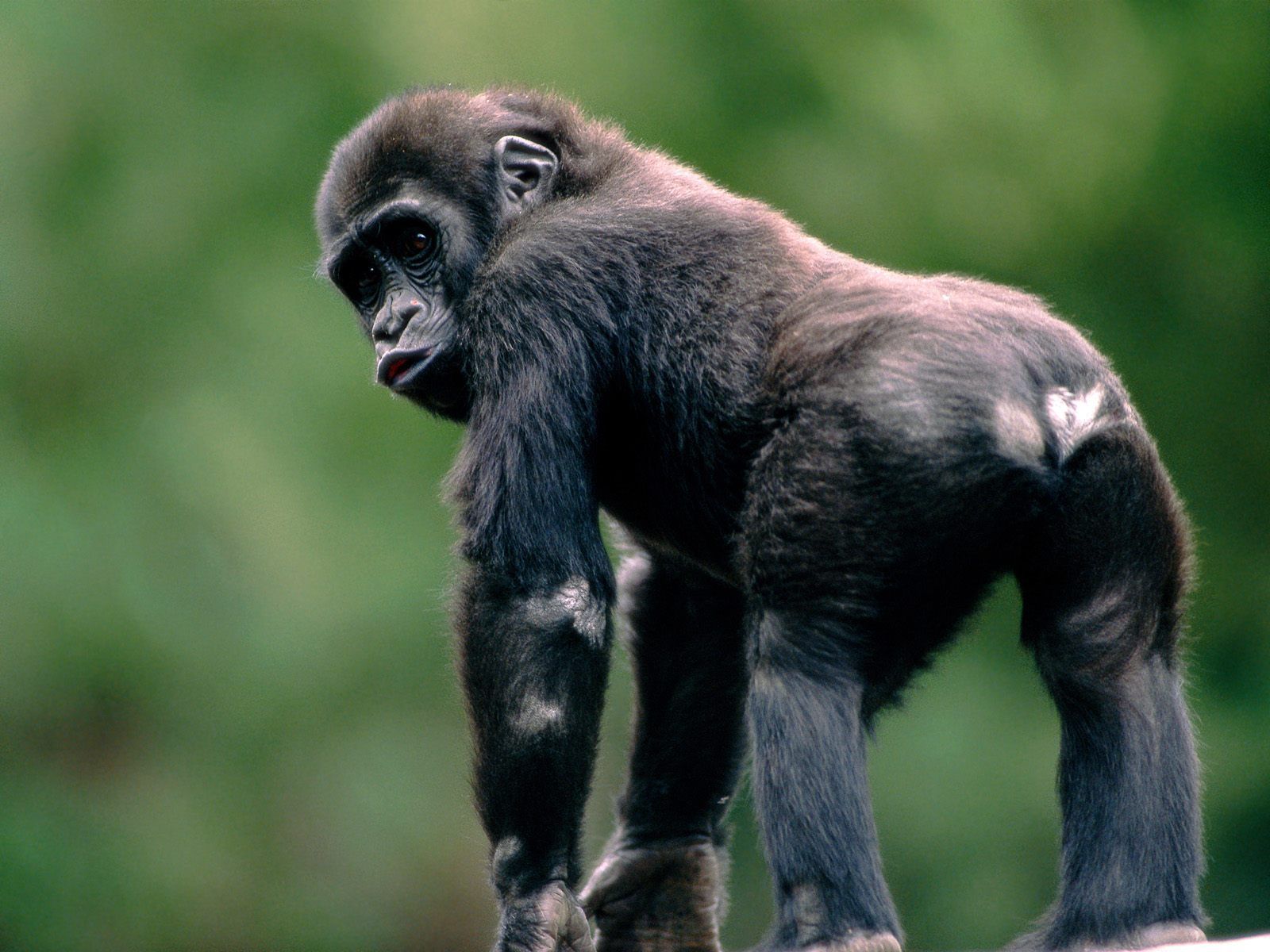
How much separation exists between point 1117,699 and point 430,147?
2.40 metres

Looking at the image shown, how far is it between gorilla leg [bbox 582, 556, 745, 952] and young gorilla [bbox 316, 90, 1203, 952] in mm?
473

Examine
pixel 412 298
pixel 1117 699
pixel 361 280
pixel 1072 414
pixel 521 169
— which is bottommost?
pixel 1117 699

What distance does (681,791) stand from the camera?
15.6 feet

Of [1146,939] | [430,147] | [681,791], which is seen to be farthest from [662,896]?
[430,147]

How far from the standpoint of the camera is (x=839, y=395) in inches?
143

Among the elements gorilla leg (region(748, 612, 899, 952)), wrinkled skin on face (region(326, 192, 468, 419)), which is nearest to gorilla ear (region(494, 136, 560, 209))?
wrinkled skin on face (region(326, 192, 468, 419))

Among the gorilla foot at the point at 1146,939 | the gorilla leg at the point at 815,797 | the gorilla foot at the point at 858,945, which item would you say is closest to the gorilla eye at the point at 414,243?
the gorilla leg at the point at 815,797

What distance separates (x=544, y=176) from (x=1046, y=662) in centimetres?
196

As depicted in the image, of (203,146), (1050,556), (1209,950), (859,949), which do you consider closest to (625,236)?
(1050,556)

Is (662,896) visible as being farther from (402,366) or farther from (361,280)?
(361,280)

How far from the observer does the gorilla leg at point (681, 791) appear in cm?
474

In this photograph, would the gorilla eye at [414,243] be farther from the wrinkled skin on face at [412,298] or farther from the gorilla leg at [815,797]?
the gorilla leg at [815,797]

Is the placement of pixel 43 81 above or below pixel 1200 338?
above

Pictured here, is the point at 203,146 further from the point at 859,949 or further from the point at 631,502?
the point at 859,949
